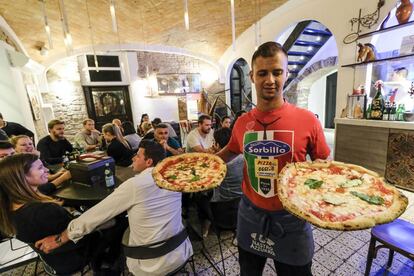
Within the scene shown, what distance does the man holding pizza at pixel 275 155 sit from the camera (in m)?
0.88

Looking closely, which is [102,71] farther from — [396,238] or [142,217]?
[396,238]

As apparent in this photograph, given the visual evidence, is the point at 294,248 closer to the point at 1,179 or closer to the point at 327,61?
the point at 1,179

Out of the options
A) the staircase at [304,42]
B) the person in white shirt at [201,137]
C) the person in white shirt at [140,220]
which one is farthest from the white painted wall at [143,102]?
the person in white shirt at [140,220]

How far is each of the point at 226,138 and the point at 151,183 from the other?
1.00 metres

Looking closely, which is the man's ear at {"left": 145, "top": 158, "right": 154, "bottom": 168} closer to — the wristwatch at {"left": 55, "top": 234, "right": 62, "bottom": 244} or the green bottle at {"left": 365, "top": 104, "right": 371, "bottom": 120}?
the wristwatch at {"left": 55, "top": 234, "right": 62, "bottom": 244}

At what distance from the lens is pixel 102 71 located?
19.5 ft

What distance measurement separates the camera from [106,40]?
5.36 metres

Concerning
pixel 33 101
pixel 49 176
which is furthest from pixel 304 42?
pixel 33 101

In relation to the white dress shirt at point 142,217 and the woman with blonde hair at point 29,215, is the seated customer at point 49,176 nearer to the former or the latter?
the woman with blonde hair at point 29,215

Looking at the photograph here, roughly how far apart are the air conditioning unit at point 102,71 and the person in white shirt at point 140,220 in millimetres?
5628

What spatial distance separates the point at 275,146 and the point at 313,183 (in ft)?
0.96

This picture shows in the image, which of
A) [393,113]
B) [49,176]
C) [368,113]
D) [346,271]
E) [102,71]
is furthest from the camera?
[102,71]

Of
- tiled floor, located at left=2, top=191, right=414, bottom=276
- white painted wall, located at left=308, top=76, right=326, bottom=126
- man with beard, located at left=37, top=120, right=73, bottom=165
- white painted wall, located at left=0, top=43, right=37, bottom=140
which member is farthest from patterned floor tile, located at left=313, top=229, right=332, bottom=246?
white painted wall, located at left=308, top=76, right=326, bottom=126

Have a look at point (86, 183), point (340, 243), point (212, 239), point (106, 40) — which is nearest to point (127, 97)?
point (106, 40)
